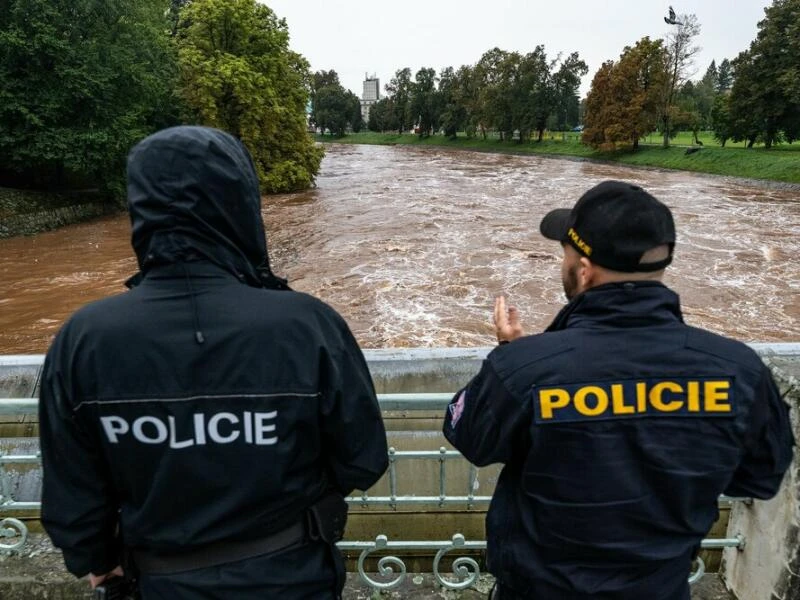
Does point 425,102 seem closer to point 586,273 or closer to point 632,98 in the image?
point 632,98

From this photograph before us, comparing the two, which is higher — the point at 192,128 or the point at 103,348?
the point at 192,128

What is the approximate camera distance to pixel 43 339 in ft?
36.3

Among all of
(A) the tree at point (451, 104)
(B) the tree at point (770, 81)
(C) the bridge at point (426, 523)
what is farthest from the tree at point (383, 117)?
(C) the bridge at point (426, 523)

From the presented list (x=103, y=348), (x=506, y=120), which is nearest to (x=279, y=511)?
(x=103, y=348)

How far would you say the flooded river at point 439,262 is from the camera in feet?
38.3

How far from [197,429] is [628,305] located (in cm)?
115

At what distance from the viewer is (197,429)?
1.44m

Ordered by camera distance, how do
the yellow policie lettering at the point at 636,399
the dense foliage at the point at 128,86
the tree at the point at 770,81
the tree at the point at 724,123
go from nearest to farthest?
the yellow policie lettering at the point at 636,399, the dense foliage at the point at 128,86, the tree at the point at 770,81, the tree at the point at 724,123

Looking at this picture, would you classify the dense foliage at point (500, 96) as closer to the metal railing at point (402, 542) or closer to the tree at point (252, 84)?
the tree at point (252, 84)

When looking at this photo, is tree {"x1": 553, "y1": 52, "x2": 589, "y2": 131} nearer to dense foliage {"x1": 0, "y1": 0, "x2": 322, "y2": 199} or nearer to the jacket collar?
dense foliage {"x1": 0, "y1": 0, "x2": 322, "y2": 199}

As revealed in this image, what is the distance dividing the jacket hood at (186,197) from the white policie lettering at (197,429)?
0.37m

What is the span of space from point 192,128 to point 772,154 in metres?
39.7

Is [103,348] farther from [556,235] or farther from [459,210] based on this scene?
[459,210]

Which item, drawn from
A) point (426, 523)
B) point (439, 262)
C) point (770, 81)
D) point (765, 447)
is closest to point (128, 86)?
point (439, 262)
